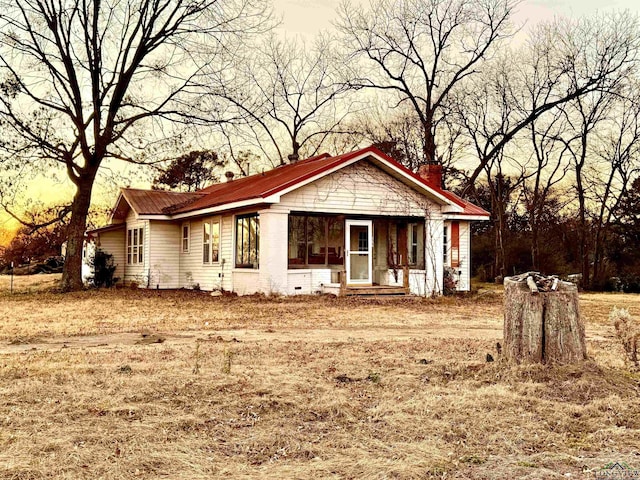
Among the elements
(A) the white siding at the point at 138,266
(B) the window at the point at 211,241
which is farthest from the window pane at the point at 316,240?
(A) the white siding at the point at 138,266

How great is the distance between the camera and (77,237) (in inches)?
973

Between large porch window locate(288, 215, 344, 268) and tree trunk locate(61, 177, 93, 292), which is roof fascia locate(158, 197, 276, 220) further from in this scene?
tree trunk locate(61, 177, 93, 292)

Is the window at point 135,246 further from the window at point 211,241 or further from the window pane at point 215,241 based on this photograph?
the window pane at point 215,241

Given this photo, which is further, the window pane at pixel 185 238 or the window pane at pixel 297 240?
the window pane at pixel 185 238

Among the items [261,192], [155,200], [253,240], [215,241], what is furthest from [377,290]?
[155,200]

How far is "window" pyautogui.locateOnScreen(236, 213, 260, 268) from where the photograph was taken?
20516 millimetres

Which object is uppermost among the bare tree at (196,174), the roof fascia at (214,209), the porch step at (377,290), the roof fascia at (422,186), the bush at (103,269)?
the bare tree at (196,174)

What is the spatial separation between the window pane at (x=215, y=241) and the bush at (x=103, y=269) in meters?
6.40

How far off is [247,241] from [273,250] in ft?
5.82

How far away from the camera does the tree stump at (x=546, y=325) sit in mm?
7137

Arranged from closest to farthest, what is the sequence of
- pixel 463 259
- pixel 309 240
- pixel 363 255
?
pixel 309 240, pixel 363 255, pixel 463 259

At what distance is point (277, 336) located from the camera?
11016mm

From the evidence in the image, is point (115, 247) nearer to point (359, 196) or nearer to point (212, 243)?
point (212, 243)

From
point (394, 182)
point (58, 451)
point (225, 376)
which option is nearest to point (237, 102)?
point (394, 182)
